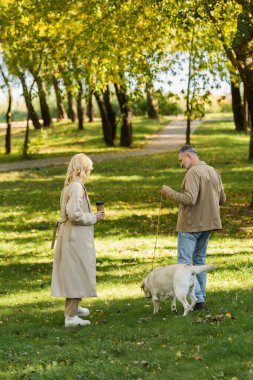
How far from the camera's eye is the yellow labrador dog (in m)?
9.61

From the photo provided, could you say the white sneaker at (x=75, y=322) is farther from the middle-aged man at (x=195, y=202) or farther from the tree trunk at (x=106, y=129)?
the tree trunk at (x=106, y=129)

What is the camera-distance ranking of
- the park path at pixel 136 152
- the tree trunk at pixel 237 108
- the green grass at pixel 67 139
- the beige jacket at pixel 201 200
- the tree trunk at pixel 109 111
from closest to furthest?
the beige jacket at pixel 201 200, the park path at pixel 136 152, the tree trunk at pixel 109 111, the green grass at pixel 67 139, the tree trunk at pixel 237 108

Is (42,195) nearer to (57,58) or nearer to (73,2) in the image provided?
(57,58)

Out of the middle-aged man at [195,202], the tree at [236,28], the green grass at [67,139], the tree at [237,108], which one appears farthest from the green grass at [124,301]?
the tree at [237,108]

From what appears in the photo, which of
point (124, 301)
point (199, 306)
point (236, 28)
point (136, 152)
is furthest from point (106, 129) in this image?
point (199, 306)

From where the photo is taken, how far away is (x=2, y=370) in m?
8.03

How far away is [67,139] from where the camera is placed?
47875mm

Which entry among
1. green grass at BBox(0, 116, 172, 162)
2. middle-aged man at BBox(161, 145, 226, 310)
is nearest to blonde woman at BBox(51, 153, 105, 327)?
middle-aged man at BBox(161, 145, 226, 310)

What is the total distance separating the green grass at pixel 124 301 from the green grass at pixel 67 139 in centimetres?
1232

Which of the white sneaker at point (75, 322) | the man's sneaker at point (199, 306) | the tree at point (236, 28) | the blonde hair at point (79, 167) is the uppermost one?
the tree at point (236, 28)

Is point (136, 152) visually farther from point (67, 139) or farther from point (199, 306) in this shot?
point (199, 306)

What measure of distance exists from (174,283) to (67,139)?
38683mm

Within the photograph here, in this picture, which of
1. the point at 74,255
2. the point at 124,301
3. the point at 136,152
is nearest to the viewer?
the point at 74,255

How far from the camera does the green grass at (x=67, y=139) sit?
138 ft
